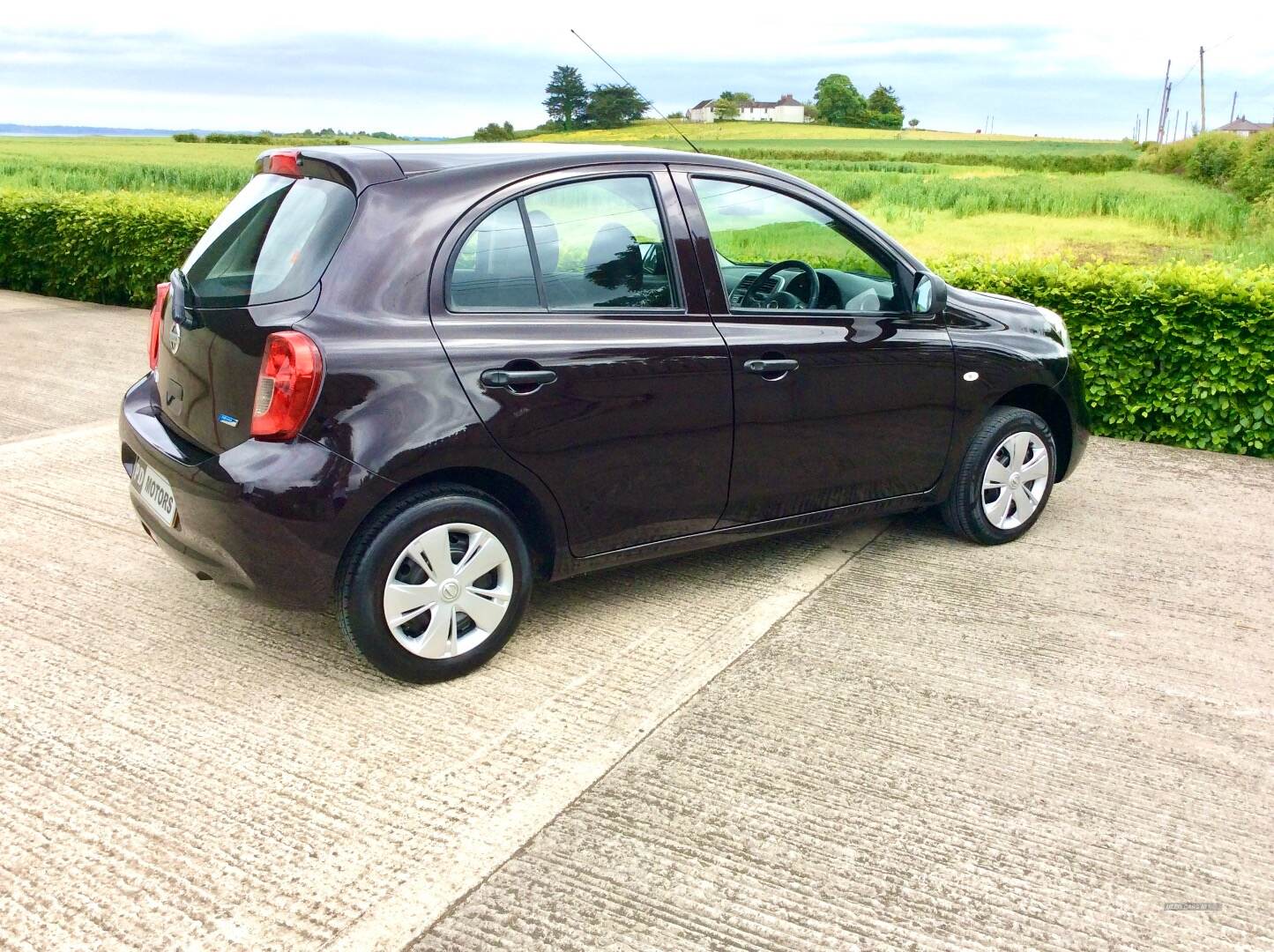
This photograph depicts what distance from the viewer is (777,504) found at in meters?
4.33

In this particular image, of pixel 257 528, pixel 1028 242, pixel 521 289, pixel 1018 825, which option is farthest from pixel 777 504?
pixel 1028 242

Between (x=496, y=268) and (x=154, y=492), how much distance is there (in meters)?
1.39

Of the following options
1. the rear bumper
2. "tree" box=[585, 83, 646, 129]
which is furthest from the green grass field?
the rear bumper

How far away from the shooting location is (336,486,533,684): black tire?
3.36 metres

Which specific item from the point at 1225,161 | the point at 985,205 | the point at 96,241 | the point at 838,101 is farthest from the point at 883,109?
the point at 96,241

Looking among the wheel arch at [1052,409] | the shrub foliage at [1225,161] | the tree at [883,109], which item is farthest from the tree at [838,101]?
the wheel arch at [1052,409]

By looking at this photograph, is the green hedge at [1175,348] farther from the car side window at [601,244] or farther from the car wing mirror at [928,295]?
the car side window at [601,244]

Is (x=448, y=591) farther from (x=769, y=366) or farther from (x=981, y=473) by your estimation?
(x=981, y=473)

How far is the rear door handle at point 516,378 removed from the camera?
346 cm

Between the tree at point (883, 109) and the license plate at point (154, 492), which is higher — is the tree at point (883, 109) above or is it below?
above

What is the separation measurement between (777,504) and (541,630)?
1.05 meters

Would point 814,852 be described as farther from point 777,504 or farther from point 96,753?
point 96,753

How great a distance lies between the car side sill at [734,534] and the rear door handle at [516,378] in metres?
0.64

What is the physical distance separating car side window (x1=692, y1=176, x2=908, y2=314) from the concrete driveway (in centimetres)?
116
